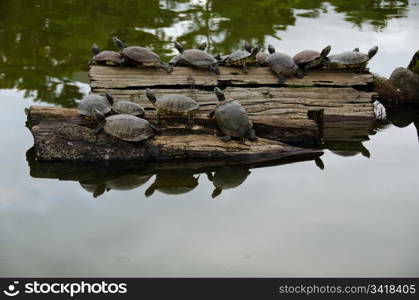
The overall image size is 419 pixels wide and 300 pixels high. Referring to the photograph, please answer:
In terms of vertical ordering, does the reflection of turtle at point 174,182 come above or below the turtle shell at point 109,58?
below

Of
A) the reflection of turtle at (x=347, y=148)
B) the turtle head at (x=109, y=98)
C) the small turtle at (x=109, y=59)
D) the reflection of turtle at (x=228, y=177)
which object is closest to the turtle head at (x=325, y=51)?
the reflection of turtle at (x=347, y=148)

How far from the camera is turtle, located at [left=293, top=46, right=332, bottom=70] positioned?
6.21 metres

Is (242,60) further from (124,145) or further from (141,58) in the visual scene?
(124,145)

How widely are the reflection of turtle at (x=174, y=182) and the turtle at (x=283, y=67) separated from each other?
1.89 m

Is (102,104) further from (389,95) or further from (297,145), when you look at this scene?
(389,95)

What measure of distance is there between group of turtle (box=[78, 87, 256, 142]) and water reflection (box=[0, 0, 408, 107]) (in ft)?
4.19

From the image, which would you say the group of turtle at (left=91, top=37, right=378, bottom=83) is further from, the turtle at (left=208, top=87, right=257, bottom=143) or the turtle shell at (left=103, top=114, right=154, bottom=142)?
the turtle shell at (left=103, top=114, right=154, bottom=142)

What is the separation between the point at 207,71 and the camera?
20.1 ft

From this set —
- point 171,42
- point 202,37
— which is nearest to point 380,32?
point 202,37

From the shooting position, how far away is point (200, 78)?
5.98 meters

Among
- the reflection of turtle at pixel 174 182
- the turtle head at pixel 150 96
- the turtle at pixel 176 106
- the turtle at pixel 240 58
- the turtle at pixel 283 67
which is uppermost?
the turtle at pixel 240 58

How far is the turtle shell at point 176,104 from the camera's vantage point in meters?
5.11

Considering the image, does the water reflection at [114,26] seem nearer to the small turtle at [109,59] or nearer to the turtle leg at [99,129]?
the small turtle at [109,59]

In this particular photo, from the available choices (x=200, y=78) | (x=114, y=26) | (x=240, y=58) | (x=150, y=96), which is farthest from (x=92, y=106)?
(x=114, y=26)
